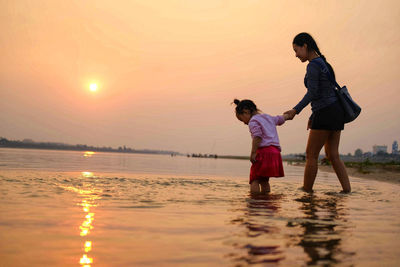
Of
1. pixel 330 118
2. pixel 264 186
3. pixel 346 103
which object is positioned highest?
pixel 346 103

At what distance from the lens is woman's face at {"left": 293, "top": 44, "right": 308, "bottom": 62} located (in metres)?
7.66

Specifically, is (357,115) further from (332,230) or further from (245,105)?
(332,230)

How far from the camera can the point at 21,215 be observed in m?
3.65

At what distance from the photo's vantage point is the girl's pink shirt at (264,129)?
7133 millimetres

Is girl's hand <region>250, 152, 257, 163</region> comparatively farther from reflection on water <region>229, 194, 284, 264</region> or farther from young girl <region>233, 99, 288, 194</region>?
reflection on water <region>229, 194, 284, 264</region>

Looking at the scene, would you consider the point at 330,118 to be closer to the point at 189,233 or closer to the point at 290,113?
the point at 290,113

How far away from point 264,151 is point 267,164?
232 mm

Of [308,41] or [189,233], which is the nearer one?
[189,233]

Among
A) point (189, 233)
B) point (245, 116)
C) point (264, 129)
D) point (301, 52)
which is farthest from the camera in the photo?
point (301, 52)

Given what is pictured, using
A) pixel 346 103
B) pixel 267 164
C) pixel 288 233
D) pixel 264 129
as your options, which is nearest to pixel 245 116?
pixel 264 129

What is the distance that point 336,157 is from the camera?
24.8 feet

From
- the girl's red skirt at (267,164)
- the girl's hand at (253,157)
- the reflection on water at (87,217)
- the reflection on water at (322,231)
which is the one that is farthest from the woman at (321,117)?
the reflection on water at (87,217)

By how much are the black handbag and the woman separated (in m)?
0.06

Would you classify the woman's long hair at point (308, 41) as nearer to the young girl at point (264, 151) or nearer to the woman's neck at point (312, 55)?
the woman's neck at point (312, 55)
